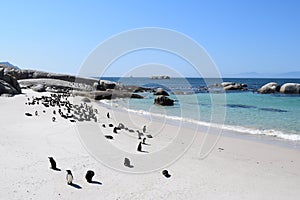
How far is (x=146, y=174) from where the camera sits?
9.03m

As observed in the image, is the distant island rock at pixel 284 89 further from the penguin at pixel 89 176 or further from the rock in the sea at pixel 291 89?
the penguin at pixel 89 176

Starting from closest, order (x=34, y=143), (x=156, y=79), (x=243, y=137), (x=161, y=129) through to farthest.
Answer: (x=34, y=143)
(x=243, y=137)
(x=161, y=129)
(x=156, y=79)

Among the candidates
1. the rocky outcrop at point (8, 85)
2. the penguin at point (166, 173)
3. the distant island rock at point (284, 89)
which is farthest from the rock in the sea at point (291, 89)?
the penguin at point (166, 173)

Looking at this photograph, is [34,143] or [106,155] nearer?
[106,155]

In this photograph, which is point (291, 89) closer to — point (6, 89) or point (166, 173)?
point (6, 89)

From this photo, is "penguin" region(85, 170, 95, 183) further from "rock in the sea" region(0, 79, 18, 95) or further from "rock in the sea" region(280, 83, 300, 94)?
"rock in the sea" region(280, 83, 300, 94)

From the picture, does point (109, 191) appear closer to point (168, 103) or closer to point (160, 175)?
point (160, 175)

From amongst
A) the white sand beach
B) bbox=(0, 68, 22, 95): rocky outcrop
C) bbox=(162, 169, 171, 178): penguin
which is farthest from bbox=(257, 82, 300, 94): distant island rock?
bbox=(162, 169, 171, 178): penguin

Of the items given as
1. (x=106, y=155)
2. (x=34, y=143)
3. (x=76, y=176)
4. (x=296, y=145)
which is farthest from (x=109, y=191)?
(x=296, y=145)

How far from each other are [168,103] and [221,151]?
67.7 feet

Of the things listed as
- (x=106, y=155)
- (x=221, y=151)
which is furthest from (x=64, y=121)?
(x=221, y=151)

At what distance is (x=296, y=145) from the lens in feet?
46.6

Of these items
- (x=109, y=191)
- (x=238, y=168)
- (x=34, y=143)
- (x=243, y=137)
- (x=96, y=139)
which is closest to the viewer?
(x=109, y=191)

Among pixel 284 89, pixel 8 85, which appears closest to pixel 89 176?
pixel 8 85
